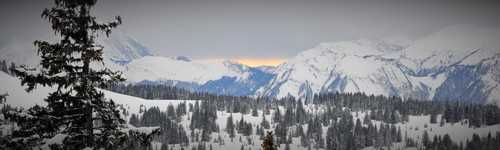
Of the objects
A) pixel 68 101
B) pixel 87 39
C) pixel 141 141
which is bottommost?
pixel 141 141

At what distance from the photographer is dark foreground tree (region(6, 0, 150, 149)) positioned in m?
25.2

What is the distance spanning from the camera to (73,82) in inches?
995

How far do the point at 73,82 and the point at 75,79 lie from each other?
0.48ft

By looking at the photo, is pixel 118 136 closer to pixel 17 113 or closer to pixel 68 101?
pixel 68 101

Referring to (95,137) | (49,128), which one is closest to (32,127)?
(49,128)

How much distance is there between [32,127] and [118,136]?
346 centimetres

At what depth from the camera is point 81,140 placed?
25.8 m

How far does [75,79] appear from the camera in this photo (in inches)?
997

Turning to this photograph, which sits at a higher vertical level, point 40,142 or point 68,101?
point 68,101

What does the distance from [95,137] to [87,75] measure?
8.75 ft

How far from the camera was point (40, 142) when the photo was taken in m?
24.9

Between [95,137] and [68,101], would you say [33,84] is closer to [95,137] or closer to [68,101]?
[68,101]

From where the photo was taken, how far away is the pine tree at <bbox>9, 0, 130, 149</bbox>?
2522 cm

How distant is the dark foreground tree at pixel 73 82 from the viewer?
25.2 meters
